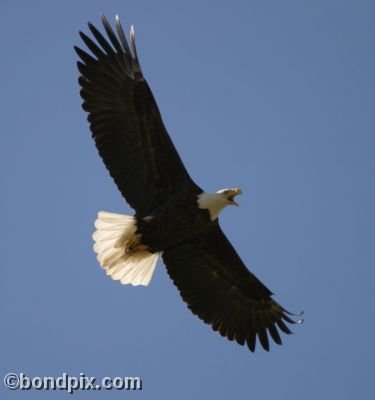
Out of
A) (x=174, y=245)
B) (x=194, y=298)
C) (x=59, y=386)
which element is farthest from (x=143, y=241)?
(x=59, y=386)

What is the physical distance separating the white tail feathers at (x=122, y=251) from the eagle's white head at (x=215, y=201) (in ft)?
2.75

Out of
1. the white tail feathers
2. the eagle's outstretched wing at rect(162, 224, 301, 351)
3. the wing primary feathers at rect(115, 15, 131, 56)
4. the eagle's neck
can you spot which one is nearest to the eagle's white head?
the eagle's neck

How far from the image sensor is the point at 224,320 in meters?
10.4

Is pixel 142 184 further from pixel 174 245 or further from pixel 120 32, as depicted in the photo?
pixel 120 32

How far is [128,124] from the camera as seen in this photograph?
31.6 feet

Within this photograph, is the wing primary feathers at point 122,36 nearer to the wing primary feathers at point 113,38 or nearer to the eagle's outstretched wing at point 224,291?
the wing primary feathers at point 113,38

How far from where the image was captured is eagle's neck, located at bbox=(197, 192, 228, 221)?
31.1 feet

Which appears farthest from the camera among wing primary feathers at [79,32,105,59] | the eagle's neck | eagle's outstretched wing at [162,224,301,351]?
eagle's outstretched wing at [162,224,301,351]

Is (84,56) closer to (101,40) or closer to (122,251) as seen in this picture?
(101,40)

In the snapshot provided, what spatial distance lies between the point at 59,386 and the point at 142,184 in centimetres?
244

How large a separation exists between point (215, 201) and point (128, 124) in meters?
1.33

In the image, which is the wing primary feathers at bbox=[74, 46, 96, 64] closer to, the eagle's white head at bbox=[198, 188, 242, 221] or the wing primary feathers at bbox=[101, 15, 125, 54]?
the wing primary feathers at bbox=[101, 15, 125, 54]

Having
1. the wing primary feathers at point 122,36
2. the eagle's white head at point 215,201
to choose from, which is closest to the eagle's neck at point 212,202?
the eagle's white head at point 215,201

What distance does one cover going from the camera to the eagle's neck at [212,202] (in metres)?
9.48
